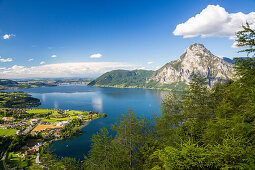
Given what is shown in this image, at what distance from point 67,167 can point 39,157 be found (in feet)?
116

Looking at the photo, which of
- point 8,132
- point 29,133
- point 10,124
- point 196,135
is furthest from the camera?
point 10,124

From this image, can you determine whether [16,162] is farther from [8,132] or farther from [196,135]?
[196,135]

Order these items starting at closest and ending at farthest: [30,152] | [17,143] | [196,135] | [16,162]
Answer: [196,135] < [16,162] < [30,152] < [17,143]

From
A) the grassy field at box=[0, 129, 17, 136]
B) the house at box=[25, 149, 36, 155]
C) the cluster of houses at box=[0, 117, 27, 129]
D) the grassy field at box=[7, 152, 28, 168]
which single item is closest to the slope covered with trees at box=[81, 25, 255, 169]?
the grassy field at box=[7, 152, 28, 168]

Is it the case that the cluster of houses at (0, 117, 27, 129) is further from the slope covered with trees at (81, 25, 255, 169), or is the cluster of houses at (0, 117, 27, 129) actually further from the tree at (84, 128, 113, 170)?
the slope covered with trees at (81, 25, 255, 169)

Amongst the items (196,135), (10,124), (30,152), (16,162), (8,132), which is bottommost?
(8,132)

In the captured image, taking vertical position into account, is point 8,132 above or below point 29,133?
below

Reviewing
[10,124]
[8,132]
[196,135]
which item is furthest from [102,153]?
[10,124]

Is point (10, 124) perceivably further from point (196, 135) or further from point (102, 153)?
point (196, 135)

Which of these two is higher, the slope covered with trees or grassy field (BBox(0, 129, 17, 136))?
the slope covered with trees

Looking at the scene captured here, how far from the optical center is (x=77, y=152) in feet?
169

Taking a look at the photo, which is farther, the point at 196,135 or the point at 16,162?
the point at 16,162

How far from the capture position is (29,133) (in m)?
71.4

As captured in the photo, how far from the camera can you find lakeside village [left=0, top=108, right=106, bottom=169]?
4903 cm
